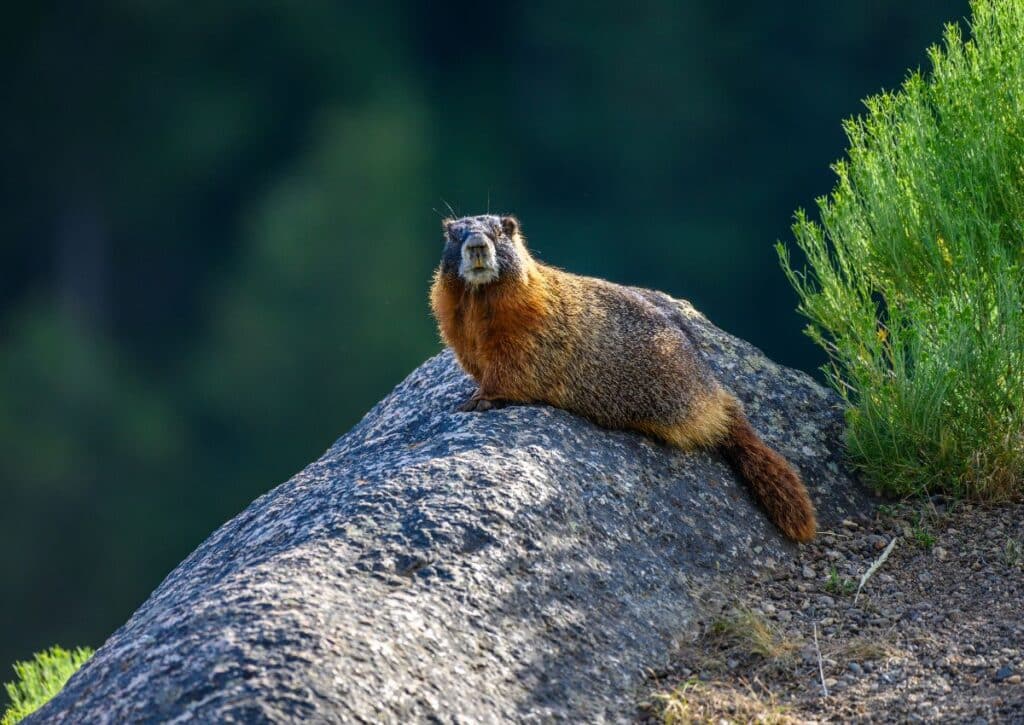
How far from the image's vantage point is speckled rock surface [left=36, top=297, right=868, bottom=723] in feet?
11.7

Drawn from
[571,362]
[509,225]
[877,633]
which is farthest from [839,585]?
[509,225]

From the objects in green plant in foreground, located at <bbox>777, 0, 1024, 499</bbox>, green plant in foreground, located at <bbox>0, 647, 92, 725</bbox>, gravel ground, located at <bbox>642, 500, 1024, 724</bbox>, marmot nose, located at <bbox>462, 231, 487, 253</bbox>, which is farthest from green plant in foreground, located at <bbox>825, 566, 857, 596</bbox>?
green plant in foreground, located at <bbox>0, 647, 92, 725</bbox>

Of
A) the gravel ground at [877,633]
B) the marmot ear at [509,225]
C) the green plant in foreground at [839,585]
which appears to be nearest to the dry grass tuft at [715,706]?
the gravel ground at [877,633]

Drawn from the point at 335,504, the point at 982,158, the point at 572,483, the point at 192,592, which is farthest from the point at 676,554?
the point at 982,158

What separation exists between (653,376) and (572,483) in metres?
0.89

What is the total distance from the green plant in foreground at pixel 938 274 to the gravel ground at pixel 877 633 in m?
0.34

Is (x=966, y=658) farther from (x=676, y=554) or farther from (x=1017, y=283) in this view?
(x=1017, y=283)

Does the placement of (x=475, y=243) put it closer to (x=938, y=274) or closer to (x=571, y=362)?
(x=571, y=362)

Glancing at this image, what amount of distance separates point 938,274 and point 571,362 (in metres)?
1.92

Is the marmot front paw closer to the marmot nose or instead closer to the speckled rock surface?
the speckled rock surface

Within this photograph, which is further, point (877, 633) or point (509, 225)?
point (509, 225)

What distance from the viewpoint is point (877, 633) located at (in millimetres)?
4719

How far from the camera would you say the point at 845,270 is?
6.24 meters

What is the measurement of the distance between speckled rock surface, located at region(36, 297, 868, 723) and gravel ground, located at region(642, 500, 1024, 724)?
0.17 meters
